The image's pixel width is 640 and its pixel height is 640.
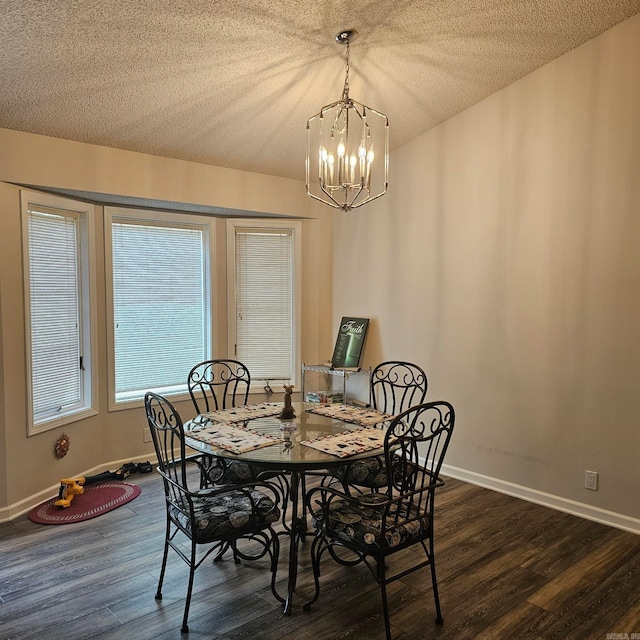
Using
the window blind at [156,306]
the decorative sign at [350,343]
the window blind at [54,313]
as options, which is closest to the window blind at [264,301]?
the window blind at [156,306]

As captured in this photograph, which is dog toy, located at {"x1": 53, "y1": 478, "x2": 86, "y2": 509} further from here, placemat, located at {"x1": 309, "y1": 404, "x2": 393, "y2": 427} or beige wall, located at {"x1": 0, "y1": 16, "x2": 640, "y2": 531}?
placemat, located at {"x1": 309, "y1": 404, "x2": 393, "y2": 427}

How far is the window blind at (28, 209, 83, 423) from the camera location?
3.61 metres

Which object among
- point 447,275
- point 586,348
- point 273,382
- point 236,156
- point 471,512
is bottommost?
point 471,512

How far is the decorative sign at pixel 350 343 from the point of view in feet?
15.7

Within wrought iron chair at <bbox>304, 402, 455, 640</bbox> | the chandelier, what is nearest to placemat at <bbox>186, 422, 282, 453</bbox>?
wrought iron chair at <bbox>304, 402, 455, 640</bbox>

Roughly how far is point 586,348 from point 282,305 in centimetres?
275

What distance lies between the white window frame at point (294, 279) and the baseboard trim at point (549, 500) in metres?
1.79

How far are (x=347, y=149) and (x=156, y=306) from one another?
2519 mm

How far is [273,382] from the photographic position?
5.01 m

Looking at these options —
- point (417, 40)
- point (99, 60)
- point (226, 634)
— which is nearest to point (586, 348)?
point (417, 40)

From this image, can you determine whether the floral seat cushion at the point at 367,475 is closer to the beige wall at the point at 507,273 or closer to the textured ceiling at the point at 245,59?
the beige wall at the point at 507,273

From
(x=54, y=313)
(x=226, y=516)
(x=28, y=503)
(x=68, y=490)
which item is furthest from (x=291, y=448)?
(x=54, y=313)

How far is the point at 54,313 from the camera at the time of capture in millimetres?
3768

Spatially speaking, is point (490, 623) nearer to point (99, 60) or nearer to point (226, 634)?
point (226, 634)
